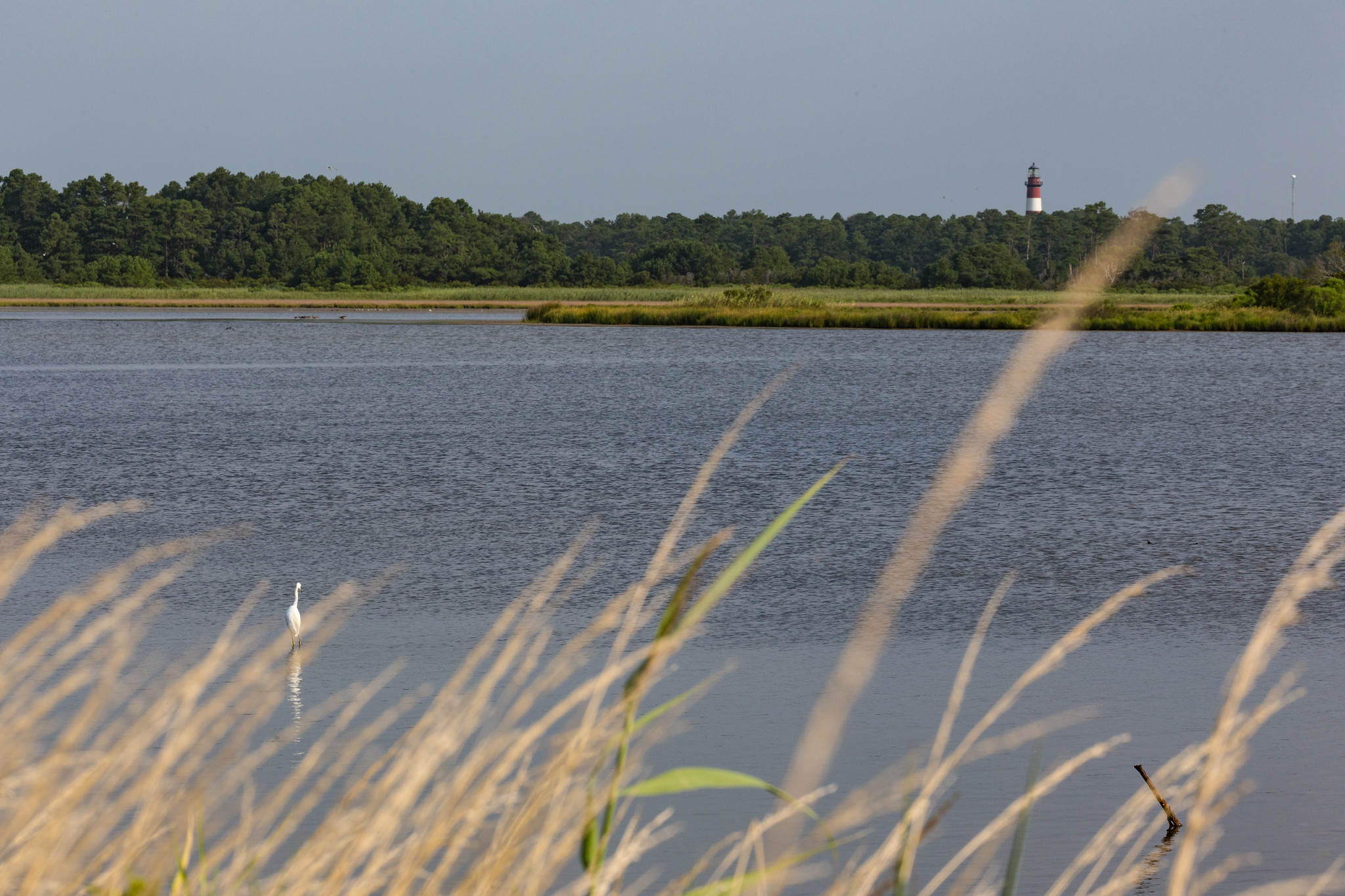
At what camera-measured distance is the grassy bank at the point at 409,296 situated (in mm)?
102500

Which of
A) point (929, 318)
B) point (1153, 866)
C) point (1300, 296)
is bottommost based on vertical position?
point (929, 318)

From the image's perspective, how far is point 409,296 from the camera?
11375 centimetres

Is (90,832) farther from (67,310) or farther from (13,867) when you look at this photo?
(67,310)

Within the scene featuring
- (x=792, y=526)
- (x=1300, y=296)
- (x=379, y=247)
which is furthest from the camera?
(x=379, y=247)

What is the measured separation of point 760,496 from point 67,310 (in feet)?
323

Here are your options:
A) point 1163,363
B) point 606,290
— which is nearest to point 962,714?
point 1163,363

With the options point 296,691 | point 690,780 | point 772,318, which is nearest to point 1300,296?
point 772,318

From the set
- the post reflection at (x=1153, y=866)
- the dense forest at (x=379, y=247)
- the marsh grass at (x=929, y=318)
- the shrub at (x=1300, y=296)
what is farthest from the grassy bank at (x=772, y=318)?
the post reflection at (x=1153, y=866)

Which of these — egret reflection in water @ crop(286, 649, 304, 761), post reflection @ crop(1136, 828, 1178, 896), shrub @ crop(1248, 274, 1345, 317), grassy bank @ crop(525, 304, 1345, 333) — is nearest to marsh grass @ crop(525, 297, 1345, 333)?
grassy bank @ crop(525, 304, 1345, 333)

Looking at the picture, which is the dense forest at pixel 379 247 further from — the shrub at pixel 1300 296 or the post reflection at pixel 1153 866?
the post reflection at pixel 1153 866

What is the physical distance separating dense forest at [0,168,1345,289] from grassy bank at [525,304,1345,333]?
43.1 meters

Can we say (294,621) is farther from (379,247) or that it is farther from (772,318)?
(379,247)

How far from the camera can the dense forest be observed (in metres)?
117

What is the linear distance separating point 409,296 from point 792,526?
103 meters
